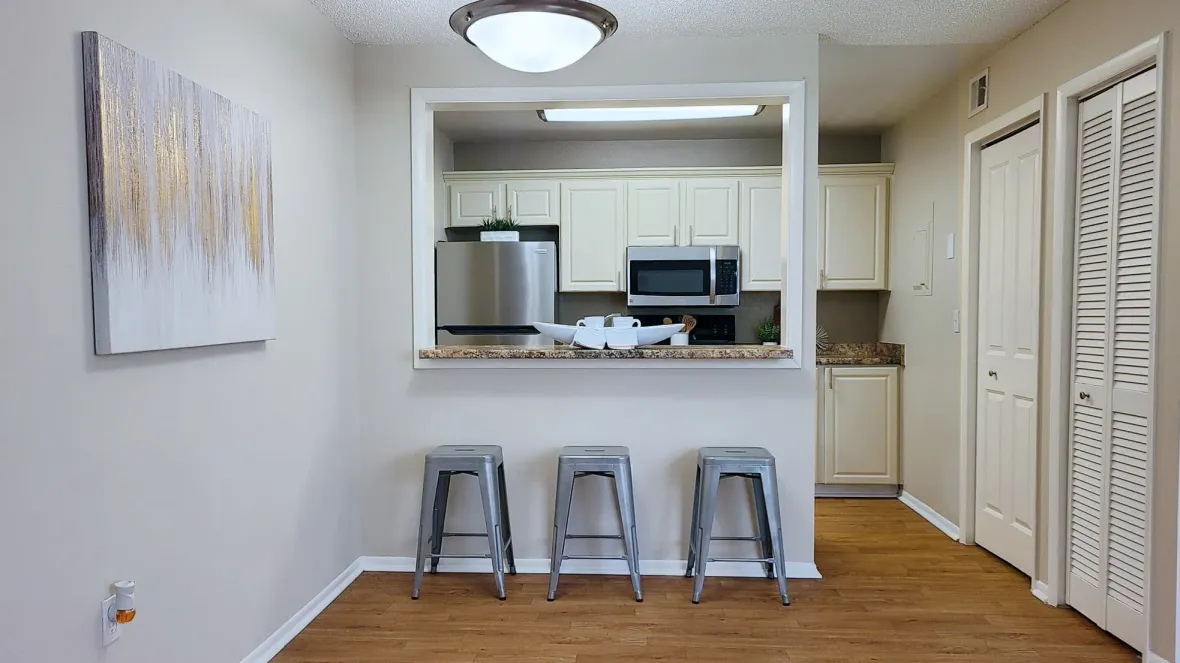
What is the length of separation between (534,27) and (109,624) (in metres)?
1.90

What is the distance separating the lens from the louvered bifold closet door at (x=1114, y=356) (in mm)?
2324

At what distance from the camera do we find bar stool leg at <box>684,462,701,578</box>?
9.66ft

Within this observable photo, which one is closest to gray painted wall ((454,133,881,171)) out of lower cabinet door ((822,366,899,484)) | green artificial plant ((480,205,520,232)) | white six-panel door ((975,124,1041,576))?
green artificial plant ((480,205,520,232))

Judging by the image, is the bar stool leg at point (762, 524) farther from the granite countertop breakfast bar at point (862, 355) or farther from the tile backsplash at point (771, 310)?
the tile backsplash at point (771, 310)

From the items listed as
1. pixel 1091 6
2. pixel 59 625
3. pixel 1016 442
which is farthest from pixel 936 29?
pixel 59 625

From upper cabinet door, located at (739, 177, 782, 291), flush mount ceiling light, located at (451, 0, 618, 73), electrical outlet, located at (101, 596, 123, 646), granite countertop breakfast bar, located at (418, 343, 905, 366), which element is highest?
flush mount ceiling light, located at (451, 0, 618, 73)

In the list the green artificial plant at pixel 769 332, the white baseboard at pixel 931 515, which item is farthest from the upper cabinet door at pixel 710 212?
the white baseboard at pixel 931 515

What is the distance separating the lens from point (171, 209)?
1860 millimetres

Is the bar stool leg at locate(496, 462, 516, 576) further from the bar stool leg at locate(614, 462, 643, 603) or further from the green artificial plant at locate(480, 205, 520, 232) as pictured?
the green artificial plant at locate(480, 205, 520, 232)

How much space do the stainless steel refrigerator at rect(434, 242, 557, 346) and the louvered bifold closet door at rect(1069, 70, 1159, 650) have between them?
296 centimetres

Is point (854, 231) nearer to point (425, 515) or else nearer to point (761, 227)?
point (761, 227)

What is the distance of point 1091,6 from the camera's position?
2564mm

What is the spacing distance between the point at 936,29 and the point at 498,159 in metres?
3.08

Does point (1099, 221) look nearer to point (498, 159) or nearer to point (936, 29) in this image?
point (936, 29)
